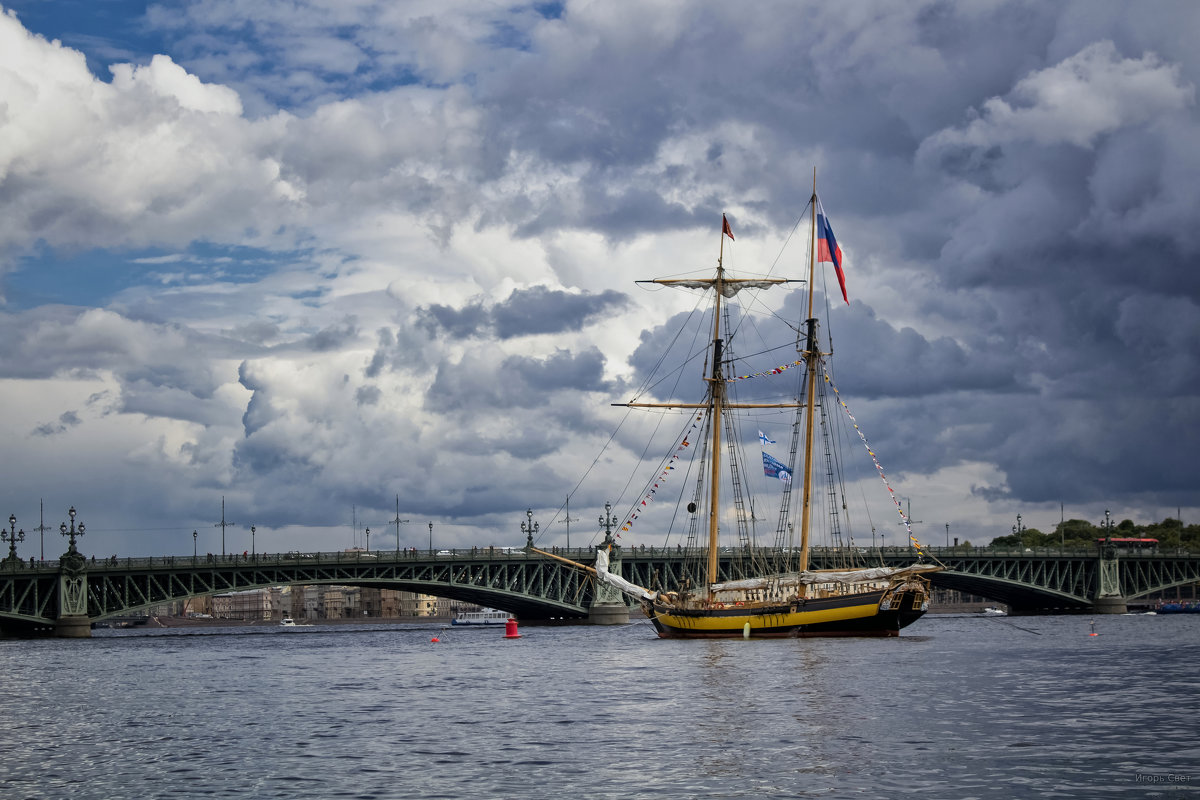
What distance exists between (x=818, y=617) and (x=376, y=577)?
59.6 metres

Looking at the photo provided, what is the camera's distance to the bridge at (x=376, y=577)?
5522 inches

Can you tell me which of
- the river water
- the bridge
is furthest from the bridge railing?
the river water

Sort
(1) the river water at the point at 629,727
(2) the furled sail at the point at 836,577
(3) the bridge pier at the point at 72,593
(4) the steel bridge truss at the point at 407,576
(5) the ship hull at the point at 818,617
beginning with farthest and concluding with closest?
1. (4) the steel bridge truss at the point at 407,576
2. (3) the bridge pier at the point at 72,593
3. (2) the furled sail at the point at 836,577
4. (5) the ship hull at the point at 818,617
5. (1) the river water at the point at 629,727

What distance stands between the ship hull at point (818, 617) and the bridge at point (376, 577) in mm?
18979

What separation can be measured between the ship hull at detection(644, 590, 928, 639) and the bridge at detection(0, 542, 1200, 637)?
19.0m

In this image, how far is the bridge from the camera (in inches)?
5522

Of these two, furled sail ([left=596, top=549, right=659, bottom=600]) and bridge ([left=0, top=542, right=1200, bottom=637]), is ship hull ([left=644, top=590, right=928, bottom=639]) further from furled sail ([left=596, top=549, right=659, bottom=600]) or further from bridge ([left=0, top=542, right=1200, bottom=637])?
bridge ([left=0, top=542, right=1200, bottom=637])

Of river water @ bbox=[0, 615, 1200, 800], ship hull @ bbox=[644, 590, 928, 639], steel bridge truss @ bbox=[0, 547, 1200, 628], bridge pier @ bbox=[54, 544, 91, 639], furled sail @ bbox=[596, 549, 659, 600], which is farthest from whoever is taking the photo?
steel bridge truss @ bbox=[0, 547, 1200, 628]

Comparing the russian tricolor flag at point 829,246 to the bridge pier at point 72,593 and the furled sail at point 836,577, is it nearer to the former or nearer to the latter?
the furled sail at point 836,577

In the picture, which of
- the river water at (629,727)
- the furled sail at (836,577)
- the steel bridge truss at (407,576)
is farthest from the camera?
the steel bridge truss at (407,576)

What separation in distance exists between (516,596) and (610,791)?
121 meters

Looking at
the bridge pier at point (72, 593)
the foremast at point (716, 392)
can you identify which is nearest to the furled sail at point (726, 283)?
the foremast at point (716, 392)

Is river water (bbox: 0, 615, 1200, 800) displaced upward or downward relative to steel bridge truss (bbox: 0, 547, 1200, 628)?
downward

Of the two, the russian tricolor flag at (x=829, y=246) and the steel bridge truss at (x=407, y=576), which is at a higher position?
the russian tricolor flag at (x=829, y=246)
